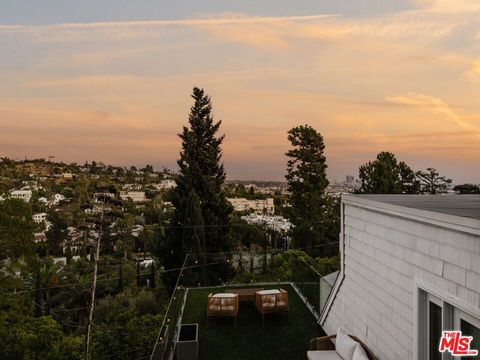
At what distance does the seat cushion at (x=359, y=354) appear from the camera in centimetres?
464

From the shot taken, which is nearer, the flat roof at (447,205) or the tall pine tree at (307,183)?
the flat roof at (447,205)

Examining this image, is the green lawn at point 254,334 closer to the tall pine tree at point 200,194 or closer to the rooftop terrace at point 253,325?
the rooftop terrace at point 253,325

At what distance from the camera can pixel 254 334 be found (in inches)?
294

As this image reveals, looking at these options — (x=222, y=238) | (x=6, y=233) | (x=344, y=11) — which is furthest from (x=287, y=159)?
(x=6, y=233)

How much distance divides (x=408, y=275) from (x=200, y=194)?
59.0 feet

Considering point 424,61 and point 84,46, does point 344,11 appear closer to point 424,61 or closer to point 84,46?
point 424,61

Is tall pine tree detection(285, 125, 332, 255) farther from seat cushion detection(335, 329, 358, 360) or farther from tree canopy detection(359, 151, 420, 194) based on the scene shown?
seat cushion detection(335, 329, 358, 360)

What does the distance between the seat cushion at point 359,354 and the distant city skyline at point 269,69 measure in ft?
30.1

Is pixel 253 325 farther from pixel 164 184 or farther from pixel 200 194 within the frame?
pixel 164 184

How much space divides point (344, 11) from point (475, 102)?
5.57 meters

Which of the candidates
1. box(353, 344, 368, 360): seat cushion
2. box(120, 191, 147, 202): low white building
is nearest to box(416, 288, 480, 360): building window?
box(353, 344, 368, 360): seat cushion

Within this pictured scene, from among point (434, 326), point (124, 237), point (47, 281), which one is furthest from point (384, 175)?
point (47, 281)

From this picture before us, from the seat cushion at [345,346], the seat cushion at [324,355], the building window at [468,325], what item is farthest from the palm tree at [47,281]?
the building window at [468,325]

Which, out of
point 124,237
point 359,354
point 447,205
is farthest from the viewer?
point 124,237
